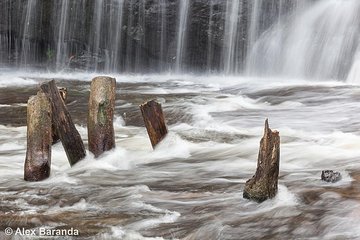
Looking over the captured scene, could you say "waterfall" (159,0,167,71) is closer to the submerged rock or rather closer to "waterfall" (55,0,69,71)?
"waterfall" (55,0,69,71)

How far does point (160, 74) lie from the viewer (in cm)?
2033

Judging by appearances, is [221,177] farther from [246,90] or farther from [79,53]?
[79,53]

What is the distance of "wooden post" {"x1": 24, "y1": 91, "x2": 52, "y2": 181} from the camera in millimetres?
6297

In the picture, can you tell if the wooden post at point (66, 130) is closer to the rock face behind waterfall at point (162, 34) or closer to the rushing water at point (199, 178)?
the rushing water at point (199, 178)

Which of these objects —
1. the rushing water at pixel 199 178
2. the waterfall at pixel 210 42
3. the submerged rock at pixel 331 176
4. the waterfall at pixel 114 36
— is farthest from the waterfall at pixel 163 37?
the submerged rock at pixel 331 176

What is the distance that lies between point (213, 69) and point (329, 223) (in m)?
15.3

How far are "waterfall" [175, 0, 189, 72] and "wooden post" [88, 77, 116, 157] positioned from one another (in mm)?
13229

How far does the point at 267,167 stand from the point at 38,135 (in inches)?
102

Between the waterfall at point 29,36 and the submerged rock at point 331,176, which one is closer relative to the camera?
the submerged rock at point 331,176

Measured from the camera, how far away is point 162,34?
20.5 metres

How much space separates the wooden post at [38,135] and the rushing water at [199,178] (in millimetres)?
158

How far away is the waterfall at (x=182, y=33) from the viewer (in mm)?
20219

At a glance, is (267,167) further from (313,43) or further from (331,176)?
(313,43)

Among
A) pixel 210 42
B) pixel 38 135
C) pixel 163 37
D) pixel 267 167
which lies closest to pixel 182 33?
pixel 163 37
